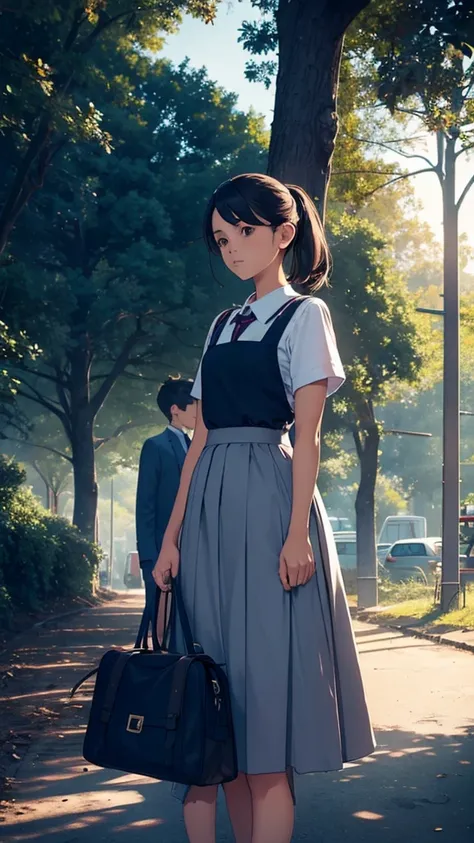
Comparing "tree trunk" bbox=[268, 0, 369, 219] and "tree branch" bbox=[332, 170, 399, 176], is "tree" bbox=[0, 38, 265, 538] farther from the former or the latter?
"tree trunk" bbox=[268, 0, 369, 219]

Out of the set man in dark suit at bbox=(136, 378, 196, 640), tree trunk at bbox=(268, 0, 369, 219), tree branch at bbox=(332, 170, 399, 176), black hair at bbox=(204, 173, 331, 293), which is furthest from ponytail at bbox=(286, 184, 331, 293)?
tree branch at bbox=(332, 170, 399, 176)

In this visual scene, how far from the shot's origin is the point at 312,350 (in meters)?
3.69

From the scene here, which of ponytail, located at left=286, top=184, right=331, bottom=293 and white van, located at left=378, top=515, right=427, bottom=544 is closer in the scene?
ponytail, located at left=286, top=184, right=331, bottom=293

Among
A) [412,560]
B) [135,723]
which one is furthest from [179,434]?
[412,560]

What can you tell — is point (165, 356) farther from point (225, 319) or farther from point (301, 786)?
point (225, 319)

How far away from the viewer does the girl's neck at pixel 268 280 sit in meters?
3.97

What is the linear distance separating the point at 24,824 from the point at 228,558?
2155mm

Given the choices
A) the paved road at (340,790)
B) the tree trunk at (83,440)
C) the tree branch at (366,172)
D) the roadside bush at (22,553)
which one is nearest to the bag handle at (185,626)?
the paved road at (340,790)

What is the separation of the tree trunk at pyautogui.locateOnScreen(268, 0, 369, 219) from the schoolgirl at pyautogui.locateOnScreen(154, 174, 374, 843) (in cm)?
582

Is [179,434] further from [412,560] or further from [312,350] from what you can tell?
[412,560]

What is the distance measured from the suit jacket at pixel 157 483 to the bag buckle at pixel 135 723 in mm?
3625

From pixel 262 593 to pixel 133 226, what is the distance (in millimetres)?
21152

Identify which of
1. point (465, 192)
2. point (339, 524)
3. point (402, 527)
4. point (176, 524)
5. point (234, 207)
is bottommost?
point (176, 524)

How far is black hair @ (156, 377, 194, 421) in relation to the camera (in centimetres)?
725
